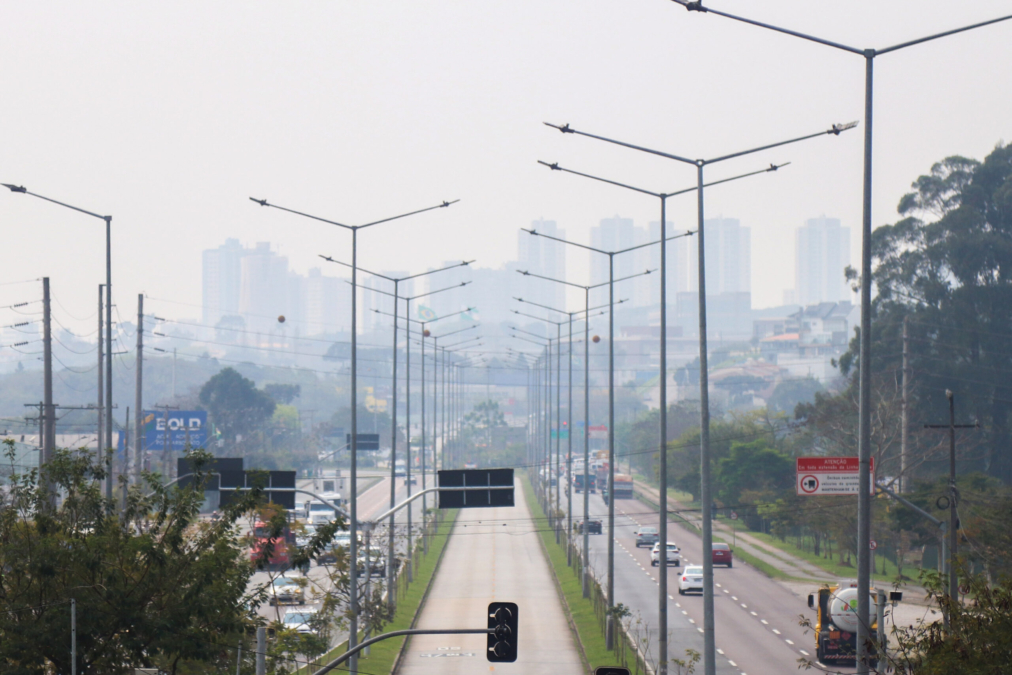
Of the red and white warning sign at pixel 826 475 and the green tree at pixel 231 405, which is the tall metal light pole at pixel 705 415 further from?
the green tree at pixel 231 405

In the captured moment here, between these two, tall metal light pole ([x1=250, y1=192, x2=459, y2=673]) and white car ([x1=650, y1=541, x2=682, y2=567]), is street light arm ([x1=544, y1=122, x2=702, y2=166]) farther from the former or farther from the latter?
white car ([x1=650, y1=541, x2=682, y2=567])

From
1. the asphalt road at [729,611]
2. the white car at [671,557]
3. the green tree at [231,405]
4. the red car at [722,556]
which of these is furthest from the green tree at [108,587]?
the green tree at [231,405]

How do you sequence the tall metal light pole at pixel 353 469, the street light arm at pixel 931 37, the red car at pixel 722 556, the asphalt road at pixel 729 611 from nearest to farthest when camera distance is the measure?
1. the street light arm at pixel 931 37
2. the tall metal light pole at pixel 353 469
3. the asphalt road at pixel 729 611
4. the red car at pixel 722 556

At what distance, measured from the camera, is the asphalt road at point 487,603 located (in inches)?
1786

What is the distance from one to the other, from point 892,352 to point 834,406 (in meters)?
4.98

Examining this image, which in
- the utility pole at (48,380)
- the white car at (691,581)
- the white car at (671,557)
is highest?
the utility pole at (48,380)

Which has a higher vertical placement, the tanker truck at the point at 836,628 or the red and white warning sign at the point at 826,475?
the red and white warning sign at the point at 826,475

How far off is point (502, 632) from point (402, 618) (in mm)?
35076

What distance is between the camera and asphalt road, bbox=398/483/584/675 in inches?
1786

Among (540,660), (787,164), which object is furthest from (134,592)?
(540,660)

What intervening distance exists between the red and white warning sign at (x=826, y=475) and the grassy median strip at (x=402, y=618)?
14.4 meters

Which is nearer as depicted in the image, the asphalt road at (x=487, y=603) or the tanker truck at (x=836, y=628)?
the tanker truck at (x=836, y=628)

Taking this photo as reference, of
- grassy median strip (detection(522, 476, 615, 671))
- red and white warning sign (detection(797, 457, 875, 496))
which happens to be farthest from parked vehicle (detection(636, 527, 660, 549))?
red and white warning sign (detection(797, 457, 875, 496))

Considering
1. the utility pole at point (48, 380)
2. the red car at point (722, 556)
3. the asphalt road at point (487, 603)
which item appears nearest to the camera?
the utility pole at point (48, 380)
